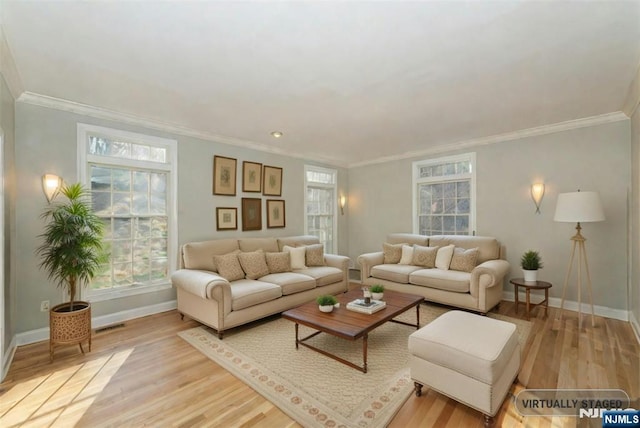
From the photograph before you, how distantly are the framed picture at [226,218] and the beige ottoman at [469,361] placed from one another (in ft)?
11.0

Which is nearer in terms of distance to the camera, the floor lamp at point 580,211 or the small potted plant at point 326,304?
the small potted plant at point 326,304

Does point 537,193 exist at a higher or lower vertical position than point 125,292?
higher

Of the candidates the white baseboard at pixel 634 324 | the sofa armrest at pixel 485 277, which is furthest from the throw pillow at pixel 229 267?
the white baseboard at pixel 634 324

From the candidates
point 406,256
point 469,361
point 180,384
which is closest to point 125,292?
point 180,384

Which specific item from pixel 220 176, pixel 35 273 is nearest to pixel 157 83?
pixel 220 176

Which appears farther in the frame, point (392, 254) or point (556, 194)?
point (392, 254)

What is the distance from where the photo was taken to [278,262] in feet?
14.0

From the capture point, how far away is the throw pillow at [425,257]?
14.8 ft

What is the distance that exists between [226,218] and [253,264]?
1.06m

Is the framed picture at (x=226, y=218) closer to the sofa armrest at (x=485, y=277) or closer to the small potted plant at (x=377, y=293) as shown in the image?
the small potted plant at (x=377, y=293)

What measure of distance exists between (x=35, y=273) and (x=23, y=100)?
1782 millimetres

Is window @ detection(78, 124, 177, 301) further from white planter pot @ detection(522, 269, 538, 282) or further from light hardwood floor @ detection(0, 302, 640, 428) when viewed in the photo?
white planter pot @ detection(522, 269, 538, 282)

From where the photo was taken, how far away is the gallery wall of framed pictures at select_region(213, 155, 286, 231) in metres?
4.53

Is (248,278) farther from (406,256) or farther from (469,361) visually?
(469,361)
